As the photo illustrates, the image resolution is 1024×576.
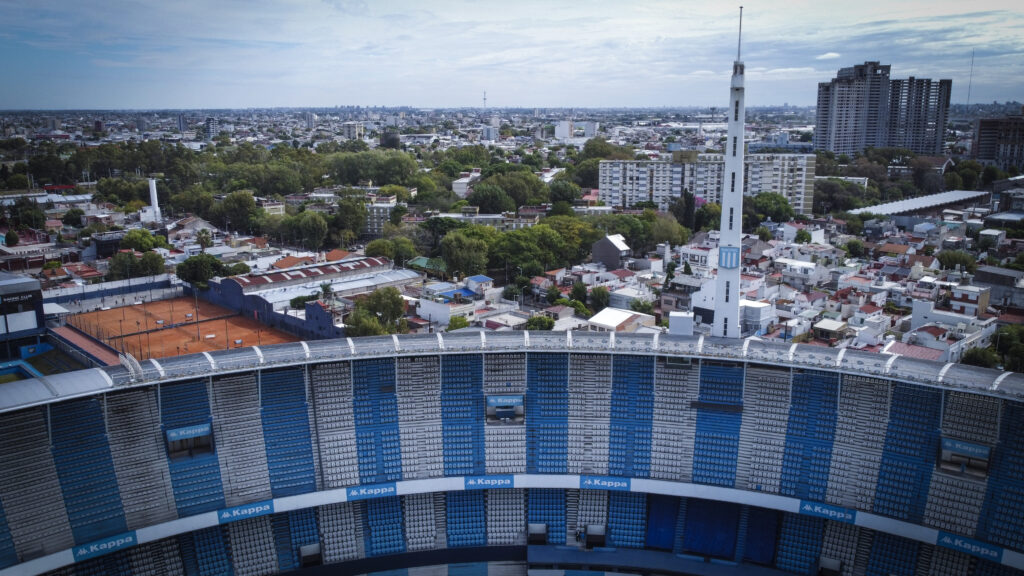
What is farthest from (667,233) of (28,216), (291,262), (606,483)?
(28,216)

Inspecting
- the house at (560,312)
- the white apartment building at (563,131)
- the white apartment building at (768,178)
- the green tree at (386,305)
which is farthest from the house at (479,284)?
the white apartment building at (563,131)

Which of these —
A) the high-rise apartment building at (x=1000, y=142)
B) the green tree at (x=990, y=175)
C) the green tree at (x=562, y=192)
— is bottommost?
the green tree at (x=562, y=192)

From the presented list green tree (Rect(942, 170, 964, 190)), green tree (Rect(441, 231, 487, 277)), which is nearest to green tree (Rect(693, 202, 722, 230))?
green tree (Rect(441, 231, 487, 277))

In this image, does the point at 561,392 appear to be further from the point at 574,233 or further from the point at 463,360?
the point at 574,233

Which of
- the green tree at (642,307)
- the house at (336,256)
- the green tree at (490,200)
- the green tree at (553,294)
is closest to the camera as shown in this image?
the green tree at (642,307)

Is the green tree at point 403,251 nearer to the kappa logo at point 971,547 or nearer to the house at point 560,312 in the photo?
the house at point 560,312

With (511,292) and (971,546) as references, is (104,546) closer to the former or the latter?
(971,546)
